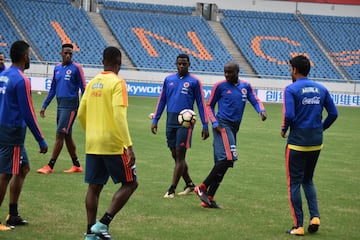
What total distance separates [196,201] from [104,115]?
153 inches

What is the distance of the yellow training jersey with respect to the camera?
25.5 feet

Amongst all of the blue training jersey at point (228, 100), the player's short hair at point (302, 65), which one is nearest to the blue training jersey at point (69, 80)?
the blue training jersey at point (228, 100)

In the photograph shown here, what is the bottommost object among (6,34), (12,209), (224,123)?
(12,209)

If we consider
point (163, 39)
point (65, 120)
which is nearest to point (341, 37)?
point (163, 39)

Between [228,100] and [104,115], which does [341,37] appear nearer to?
[228,100]

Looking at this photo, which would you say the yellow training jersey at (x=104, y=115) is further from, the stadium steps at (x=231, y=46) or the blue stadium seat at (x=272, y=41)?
the blue stadium seat at (x=272, y=41)

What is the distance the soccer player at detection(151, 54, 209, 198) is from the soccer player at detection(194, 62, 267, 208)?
1.86 ft

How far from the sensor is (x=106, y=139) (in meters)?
7.85

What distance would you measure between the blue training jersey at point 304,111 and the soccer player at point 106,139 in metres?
2.14

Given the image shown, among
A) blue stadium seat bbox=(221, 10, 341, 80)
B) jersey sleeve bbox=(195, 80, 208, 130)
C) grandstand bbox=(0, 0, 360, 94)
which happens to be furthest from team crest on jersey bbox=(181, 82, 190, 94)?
blue stadium seat bbox=(221, 10, 341, 80)

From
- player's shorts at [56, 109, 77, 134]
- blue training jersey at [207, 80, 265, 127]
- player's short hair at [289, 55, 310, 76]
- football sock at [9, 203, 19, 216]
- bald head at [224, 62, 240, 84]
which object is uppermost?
player's short hair at [289, 55, 310, 76]

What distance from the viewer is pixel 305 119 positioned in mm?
9000

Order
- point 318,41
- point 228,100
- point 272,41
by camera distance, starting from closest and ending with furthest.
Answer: point 228,100 < point 272,41 < point 318,41

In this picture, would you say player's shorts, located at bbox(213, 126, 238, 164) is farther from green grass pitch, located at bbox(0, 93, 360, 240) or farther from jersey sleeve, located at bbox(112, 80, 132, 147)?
jersey sleeve, located at bbox(112, 80, 132, 147)
